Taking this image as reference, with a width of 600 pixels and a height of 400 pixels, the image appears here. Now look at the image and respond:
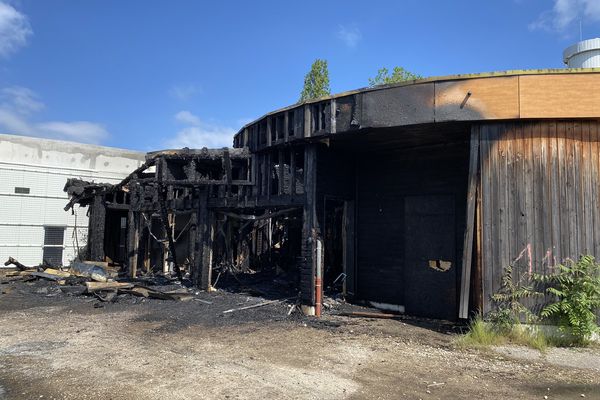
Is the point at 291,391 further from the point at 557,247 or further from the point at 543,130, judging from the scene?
the point at 543,130

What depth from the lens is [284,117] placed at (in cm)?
1189

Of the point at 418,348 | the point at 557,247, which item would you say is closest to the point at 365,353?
the point at 418,348

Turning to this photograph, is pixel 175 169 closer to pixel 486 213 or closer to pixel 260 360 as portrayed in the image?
pixel 260 360

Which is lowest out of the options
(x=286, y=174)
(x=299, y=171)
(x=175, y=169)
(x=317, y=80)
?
(x=286, y=174)

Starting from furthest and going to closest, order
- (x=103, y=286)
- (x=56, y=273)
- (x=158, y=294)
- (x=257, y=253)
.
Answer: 1. (x=257, y=253)
2. (x=56, y=273)
3. (x=103, y=286)
4. (x=158, y=294)

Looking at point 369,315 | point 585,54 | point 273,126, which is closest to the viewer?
point 369,315

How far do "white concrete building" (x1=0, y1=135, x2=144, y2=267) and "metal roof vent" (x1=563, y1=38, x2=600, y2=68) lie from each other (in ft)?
79.3

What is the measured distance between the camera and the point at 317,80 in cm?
3775

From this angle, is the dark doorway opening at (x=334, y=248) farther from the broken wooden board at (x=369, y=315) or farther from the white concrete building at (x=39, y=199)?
the white concrete building at (x=39, y=199)

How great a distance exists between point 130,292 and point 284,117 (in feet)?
24.7

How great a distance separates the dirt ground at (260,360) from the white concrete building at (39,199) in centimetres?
1377

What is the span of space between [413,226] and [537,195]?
3597 millimetres

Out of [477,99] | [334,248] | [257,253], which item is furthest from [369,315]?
[257,253]

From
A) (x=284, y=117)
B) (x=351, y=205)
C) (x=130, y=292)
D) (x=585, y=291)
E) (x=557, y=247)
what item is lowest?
(x=130, y=292)
